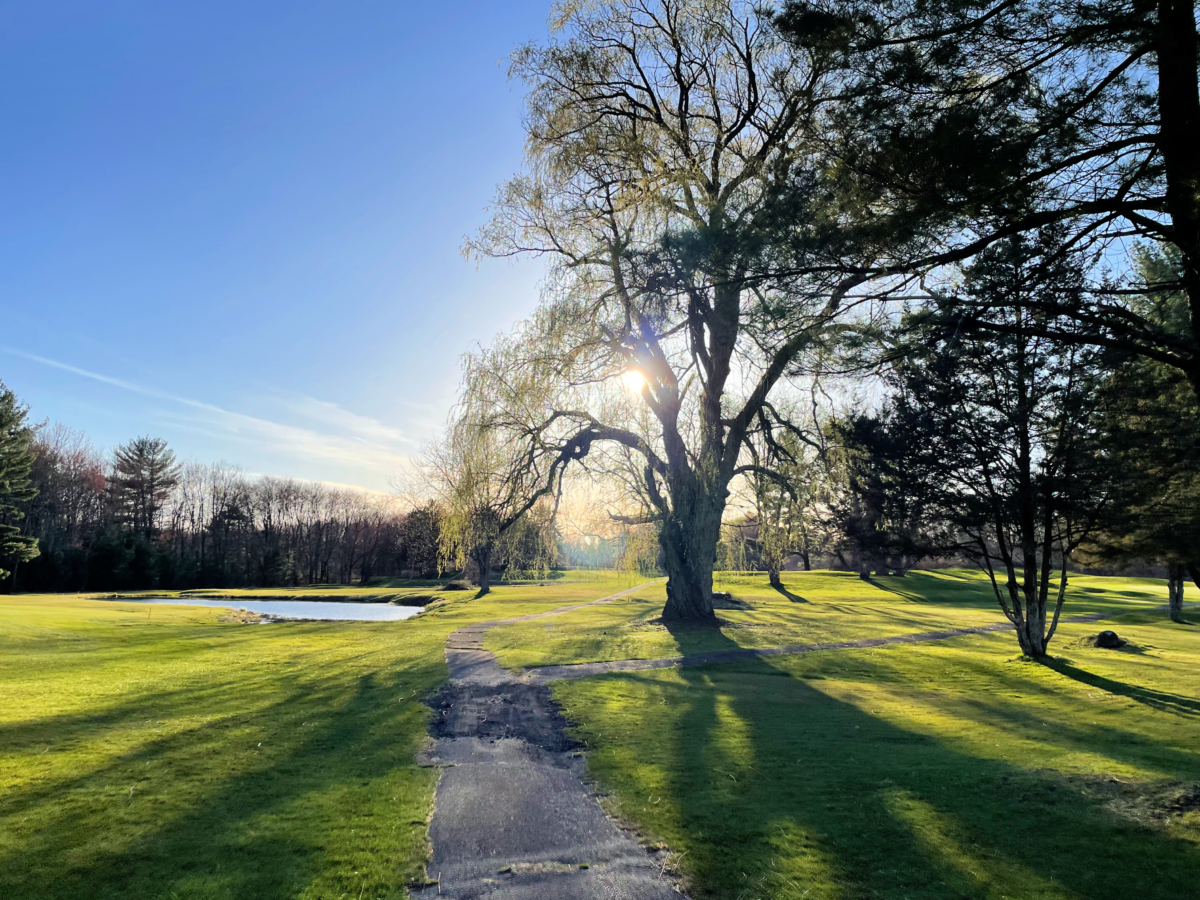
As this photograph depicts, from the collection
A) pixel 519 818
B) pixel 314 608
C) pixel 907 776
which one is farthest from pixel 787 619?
pixel 314 608

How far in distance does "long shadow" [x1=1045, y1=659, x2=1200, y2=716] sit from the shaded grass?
5352mm

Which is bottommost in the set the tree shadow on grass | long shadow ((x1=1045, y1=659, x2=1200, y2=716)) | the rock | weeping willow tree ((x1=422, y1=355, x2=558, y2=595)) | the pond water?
the pond water

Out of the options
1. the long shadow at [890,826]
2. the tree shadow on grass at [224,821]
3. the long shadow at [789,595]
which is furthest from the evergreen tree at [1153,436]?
the long shadow at [789,595]

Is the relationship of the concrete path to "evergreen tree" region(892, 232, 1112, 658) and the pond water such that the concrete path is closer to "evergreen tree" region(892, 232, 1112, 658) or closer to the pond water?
"evergreen tree" region(892, 232, 1112, 658)

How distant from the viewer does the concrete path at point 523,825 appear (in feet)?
12.2

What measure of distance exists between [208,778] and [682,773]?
4.12m

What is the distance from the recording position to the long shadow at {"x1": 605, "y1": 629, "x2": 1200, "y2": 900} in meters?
3.84

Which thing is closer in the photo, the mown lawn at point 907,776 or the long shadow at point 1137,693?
the mown lawn at point 907,776

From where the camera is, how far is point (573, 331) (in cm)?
1449

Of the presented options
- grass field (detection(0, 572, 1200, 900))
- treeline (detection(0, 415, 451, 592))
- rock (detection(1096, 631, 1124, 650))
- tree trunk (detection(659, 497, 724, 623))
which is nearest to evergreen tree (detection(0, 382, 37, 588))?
treeline (detection(0, 415, 451, 592))

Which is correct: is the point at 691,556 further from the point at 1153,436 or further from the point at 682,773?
the point at 682,773

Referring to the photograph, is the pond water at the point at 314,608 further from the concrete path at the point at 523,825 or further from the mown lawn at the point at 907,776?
the concrete path at the point at 523,825

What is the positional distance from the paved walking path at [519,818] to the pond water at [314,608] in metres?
21.2

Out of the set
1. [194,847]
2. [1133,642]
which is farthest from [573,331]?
[1133,642]
